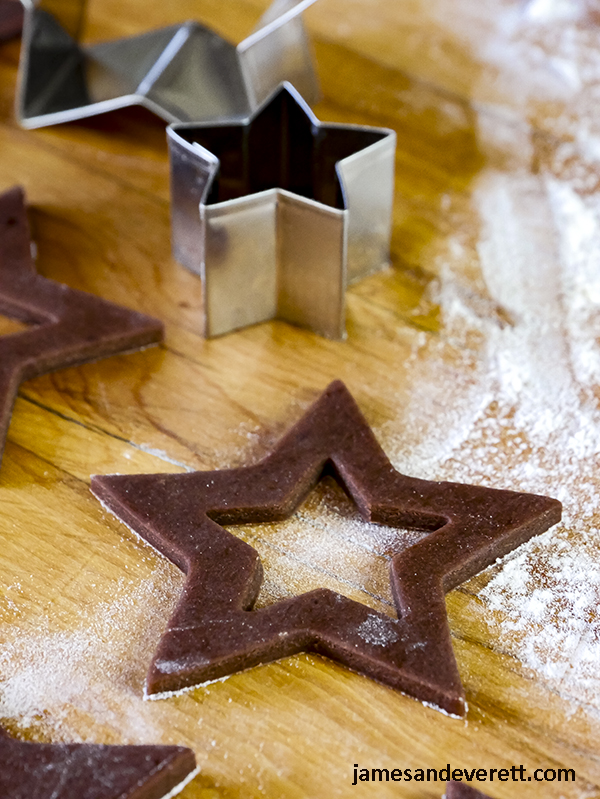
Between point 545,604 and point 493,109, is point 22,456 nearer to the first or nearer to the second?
point 545,604

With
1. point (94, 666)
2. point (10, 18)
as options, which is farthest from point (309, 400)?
A: point (10, 18)

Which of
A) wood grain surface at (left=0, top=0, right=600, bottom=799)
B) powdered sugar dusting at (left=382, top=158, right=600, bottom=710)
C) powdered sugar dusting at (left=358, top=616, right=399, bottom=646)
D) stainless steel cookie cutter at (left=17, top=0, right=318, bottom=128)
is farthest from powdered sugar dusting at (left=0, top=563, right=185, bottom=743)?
stainless steel cookie cutter at (left=17, top=0, right=318, bottom=128)

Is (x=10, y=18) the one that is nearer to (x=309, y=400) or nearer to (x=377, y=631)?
(x=309, y=400)

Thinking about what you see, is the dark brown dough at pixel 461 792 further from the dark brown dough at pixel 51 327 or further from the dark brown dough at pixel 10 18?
the dark brown dough at pixel 10 18

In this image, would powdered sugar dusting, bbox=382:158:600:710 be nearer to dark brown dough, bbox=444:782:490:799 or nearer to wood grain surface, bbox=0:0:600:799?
wood grain surface, bbox=0:0:600:799

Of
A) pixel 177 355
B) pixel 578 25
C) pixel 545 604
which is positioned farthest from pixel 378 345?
pixel 578 25

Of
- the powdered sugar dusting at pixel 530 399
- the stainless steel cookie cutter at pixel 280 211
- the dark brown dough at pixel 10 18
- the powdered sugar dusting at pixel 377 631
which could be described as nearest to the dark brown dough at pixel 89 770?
the powdered sugar dusting at pixel 377 631
